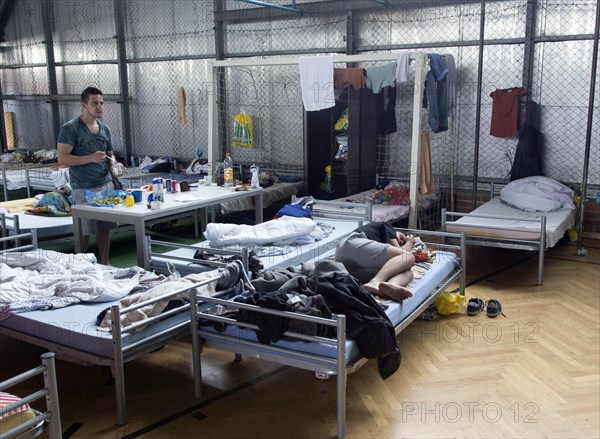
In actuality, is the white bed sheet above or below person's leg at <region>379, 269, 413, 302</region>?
above

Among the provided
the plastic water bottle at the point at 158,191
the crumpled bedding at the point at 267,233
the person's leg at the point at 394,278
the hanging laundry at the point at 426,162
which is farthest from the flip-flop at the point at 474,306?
the plastic water bottle at the point at 158,191

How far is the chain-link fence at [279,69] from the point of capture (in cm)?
649

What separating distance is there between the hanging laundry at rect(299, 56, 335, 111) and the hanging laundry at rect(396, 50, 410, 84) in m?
0.65

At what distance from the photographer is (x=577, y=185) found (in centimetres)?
652

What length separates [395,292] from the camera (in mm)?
3551

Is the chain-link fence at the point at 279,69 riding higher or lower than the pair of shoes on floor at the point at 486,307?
higher

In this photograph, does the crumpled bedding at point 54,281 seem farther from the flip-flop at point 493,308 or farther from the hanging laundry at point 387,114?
the hanging laundry at point 387,114

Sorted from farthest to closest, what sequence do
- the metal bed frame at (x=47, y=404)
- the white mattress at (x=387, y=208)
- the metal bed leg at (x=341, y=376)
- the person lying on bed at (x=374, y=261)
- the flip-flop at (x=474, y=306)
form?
the white mattress at (x=387, y=208)
the flip-flop at (x=474, y=306)
the person lying on bed at (x=374, y=261)
the metal bed leg at (x=341, y=376)
the metal bed frame at (x=47, y=404)

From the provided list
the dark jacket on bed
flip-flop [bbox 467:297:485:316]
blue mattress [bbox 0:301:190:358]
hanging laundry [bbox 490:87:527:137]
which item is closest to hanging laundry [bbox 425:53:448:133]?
hanging laundry [bbox 490:87:527:137]

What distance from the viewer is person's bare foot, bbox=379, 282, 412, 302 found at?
354cm

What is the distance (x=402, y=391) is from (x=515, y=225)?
8.48ft

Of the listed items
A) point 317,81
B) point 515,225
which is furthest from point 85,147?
point 515,225

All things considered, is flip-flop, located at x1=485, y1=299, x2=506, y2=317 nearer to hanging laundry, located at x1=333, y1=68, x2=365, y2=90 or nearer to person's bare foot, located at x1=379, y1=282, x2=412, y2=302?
person's bare foot, located at x1=379, y1=282, x2=412, y2=302

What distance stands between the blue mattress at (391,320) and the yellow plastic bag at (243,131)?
432 cm
